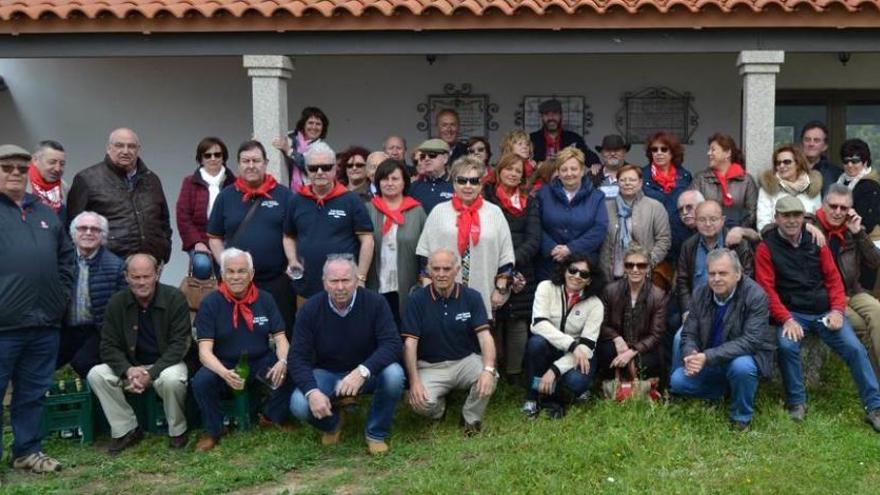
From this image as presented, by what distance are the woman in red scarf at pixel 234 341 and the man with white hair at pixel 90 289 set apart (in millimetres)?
694

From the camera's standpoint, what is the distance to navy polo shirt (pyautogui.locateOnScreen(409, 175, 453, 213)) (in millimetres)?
7117

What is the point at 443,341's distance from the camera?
6.39 meters

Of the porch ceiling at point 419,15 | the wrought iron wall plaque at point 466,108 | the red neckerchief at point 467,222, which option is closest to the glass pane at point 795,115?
the porch ceiling at point 419,15

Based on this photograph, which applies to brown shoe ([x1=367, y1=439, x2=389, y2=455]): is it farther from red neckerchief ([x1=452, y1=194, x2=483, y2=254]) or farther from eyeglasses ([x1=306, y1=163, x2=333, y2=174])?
eyeglasses ([x1=306, y1=163, x2=333, y2=174])

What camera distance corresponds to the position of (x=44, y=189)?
22.6 feet

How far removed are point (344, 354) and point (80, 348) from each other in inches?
71.2

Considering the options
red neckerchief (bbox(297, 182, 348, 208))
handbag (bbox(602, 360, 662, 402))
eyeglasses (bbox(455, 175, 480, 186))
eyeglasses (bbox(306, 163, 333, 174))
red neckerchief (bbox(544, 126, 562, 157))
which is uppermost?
red neckerchief (bbox(544, 126, 562, 157))

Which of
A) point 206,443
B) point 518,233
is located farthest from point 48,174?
point 518,233

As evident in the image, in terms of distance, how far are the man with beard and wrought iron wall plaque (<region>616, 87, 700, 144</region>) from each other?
1704 millimetres

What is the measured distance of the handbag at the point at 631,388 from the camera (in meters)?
6.53

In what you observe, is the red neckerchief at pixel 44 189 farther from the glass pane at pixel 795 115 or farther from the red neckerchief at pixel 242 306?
the glass pane at pixel 795 115

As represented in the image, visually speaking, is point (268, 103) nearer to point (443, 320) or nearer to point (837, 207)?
point (443, 320)

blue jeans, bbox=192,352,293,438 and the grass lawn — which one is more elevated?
blue jeans, bbox=192,352,293,438

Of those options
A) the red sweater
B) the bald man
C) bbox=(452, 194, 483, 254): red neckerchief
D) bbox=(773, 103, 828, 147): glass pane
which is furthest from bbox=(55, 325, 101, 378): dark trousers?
bbox=(773, 103, 828, 147): glass pane
